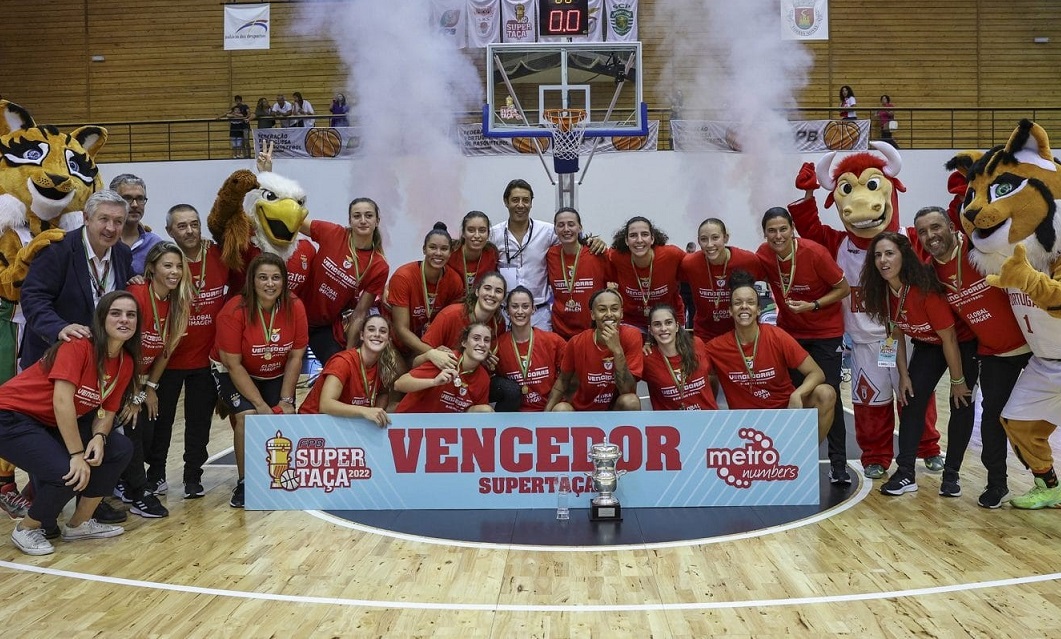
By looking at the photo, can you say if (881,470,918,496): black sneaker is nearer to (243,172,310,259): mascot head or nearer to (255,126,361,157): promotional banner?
(243,172,310,259): mascot head

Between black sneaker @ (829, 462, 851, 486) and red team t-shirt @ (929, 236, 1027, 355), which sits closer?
red team t-shirt @ (929, 236, 1027, 355)

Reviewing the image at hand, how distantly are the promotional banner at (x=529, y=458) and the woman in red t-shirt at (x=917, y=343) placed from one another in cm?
83

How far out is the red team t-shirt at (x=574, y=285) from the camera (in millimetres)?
5793

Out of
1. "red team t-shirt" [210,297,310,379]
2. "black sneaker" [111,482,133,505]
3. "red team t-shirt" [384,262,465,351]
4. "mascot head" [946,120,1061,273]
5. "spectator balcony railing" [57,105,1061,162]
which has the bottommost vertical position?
"black sneaker" [111,482,133,505]

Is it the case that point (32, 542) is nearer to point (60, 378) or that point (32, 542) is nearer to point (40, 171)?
point (60, 378)

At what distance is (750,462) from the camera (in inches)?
194

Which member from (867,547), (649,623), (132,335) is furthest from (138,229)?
(867,547)

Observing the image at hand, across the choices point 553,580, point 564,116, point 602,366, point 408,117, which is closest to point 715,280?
point 602,366

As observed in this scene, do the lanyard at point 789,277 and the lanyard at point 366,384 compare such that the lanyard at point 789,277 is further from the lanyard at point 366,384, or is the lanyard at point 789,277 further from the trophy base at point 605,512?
the lanyard at point 366,384

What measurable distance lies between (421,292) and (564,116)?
5.63 m

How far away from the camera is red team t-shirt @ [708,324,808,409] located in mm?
5207

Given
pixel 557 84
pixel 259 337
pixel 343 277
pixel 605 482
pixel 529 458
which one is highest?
pixel 557 84

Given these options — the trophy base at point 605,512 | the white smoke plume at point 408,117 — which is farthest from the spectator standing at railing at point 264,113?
Answer: the trophy base at point 605,512

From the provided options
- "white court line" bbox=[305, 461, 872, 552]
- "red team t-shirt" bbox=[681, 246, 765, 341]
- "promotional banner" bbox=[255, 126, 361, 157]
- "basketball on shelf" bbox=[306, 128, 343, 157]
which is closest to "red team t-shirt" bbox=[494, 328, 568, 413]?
"red team t-shirt" bbox=[681, 246, 765, 341]
